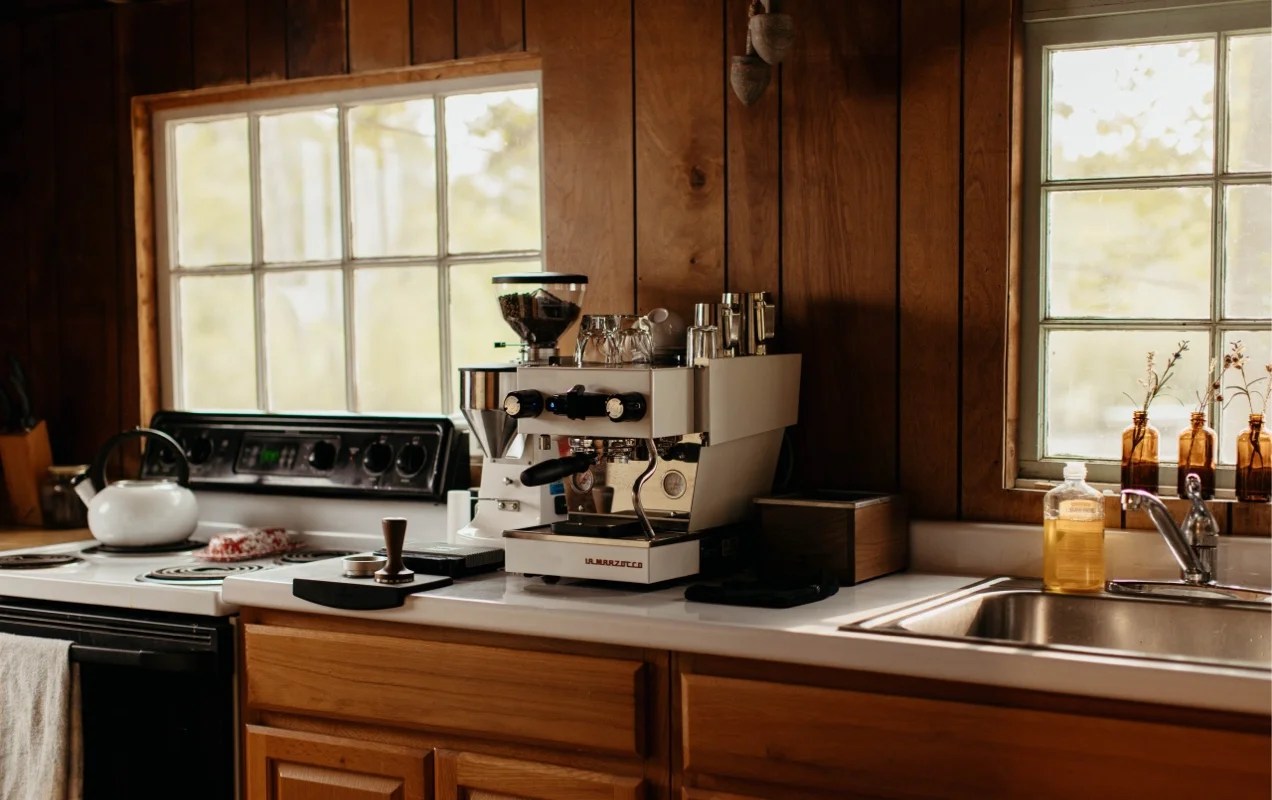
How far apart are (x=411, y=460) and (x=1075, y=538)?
1.38 metres

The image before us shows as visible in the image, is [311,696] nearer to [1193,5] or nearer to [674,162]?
[674,162]

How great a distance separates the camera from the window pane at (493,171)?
2.86m

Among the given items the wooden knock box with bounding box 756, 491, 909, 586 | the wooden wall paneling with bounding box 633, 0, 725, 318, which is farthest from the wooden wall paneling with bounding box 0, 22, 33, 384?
the wooden knock box with bounding box 756, 491, 909, 586

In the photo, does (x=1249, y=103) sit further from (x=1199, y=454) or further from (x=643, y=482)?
(x=643, y=482)

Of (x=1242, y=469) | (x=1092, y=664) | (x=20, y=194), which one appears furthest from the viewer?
(x=20, y=194)

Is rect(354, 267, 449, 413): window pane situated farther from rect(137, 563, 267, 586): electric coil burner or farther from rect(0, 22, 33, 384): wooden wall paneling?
rect(0, 22, 33, 384): wooden wall paneling

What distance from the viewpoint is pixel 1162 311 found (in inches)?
90.8

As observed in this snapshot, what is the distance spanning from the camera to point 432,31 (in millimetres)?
2846

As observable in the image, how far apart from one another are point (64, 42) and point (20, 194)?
0.39 m

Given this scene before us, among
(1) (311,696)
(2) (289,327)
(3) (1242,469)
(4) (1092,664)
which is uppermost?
(2) (289,327)

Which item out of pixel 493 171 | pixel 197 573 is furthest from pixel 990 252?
pixel 197 573

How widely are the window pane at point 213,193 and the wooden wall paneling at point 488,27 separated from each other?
2.23 feet

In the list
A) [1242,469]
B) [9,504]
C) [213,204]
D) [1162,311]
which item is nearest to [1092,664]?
[1242,469]

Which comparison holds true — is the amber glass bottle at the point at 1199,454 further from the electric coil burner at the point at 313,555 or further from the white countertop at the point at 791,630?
the electric coil burner at the point at 313,555
